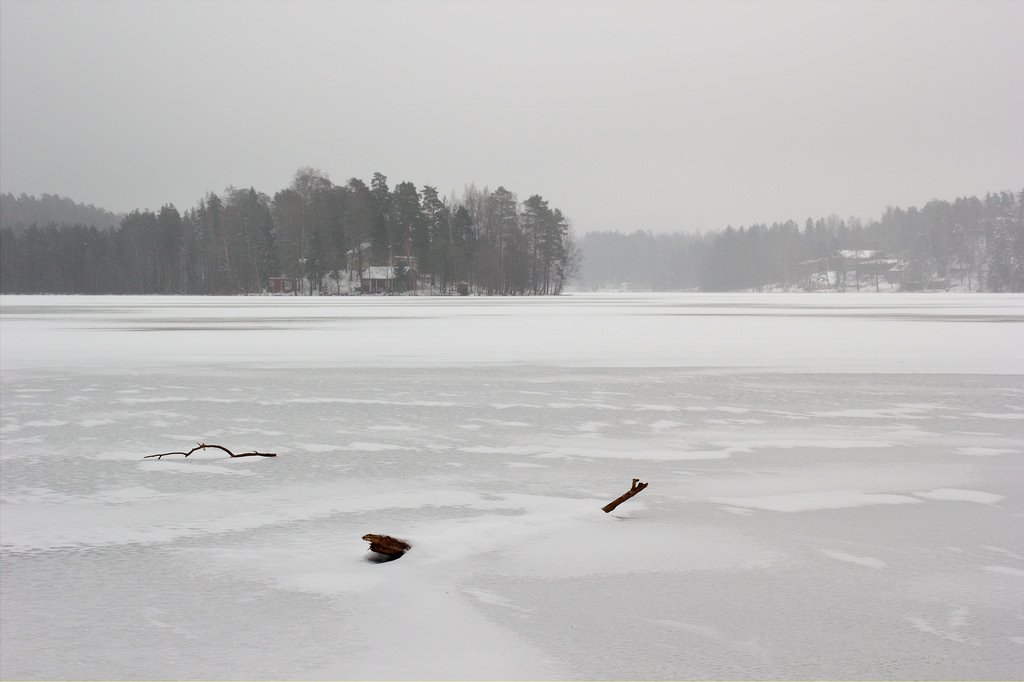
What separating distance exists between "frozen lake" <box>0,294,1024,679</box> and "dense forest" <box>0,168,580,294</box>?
8911cm

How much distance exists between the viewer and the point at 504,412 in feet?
34.3

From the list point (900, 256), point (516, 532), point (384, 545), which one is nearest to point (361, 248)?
point (516, 532)

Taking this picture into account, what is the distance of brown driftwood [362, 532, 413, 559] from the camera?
482 centimetres

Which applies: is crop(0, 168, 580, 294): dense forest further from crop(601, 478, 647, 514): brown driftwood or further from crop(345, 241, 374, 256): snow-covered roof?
crop(601, 478, 647, 514): brown driftwood

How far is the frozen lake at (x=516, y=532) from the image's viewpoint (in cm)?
356

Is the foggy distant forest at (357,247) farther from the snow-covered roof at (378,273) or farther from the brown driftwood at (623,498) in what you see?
the brown driftwood at (623,498)

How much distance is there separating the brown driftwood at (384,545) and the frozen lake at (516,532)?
0.27 feet

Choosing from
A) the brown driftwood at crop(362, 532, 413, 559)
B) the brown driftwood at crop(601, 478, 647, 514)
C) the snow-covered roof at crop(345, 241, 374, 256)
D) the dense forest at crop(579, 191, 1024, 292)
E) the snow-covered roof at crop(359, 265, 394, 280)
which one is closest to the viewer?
the brown driftwood at crop(362, 532, 413, 559)

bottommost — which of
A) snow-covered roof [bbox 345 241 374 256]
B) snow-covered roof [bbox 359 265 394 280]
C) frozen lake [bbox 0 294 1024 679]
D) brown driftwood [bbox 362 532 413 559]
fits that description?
frozen lake [bbox 0 294 1024 679]

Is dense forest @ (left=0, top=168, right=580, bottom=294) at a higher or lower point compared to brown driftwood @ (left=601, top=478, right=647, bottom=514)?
higher

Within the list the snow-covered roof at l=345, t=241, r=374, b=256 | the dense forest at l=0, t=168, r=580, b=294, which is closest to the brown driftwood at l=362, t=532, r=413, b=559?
the dense forest at l=0, t=168, r=580, b=294

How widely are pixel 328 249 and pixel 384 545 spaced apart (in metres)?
101

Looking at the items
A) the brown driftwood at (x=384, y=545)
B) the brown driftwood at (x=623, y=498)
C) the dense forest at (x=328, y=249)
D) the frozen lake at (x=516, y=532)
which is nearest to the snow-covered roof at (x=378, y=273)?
the dense forest at (x=328, y=249)

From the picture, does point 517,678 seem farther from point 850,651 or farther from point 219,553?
point 219,553
